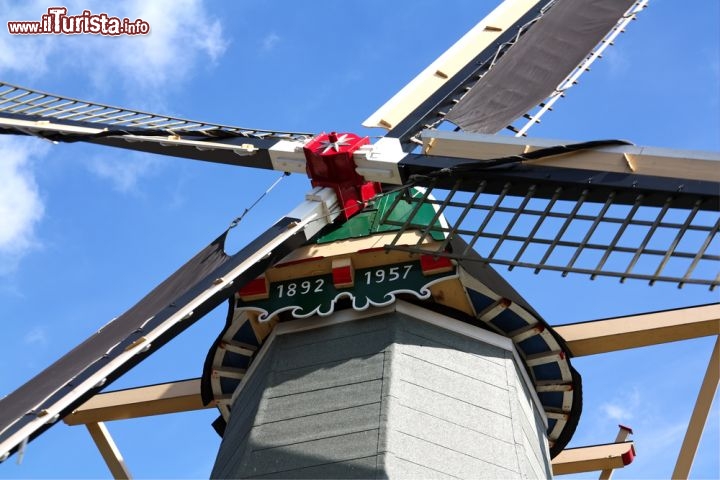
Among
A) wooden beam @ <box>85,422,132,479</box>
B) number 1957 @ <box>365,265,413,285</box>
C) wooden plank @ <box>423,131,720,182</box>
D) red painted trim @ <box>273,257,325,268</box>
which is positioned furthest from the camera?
wooden beam @ <box>85,422,132,479</box>

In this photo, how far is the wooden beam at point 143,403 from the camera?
476 inches

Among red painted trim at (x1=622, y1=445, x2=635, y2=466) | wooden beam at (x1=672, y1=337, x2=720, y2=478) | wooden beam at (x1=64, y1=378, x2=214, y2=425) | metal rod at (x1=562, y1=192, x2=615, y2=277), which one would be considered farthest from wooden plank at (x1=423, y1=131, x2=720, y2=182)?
red painted trim at (x1=622, y1=445, x2=635, y2=466)

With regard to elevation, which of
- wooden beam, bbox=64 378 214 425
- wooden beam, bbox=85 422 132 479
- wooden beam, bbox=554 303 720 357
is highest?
wooden beam, bbox=554 303 720 357

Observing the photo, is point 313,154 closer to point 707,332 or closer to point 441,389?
point 441,389

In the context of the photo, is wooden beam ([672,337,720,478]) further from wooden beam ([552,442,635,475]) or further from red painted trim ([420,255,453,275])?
red painted trim ([420,255,453,275])

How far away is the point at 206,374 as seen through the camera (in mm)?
11531

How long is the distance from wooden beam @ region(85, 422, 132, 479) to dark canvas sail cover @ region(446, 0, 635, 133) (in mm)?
4492

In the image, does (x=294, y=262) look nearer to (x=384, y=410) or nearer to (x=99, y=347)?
(x=384, y=410)

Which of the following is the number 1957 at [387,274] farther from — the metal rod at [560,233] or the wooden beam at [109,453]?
the wooden beam at [109,453]

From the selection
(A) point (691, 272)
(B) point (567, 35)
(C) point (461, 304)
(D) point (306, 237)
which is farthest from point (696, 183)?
(B) point (567, 35)

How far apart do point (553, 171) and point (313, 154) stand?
2323mm

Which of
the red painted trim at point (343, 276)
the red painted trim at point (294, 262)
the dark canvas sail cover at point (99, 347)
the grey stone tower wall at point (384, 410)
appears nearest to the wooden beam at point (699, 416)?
the grey stone tower wall at point (384, 410)

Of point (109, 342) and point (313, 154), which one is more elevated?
point (313, 154)

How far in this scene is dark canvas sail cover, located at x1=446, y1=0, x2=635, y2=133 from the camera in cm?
1223
